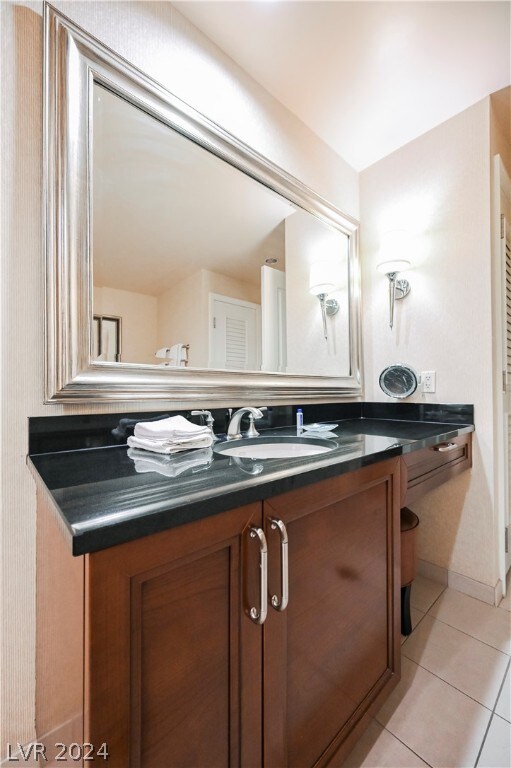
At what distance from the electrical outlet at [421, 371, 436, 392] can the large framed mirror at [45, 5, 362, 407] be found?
1.55ft

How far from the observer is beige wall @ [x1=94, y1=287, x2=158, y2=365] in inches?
40.9

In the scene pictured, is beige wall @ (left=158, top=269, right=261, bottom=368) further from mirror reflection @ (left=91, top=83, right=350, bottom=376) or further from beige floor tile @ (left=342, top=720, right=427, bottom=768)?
beige floor tile @ (left=342, top=720, right=427, bottom=768)

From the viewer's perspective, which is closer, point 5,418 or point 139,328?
point 5,418

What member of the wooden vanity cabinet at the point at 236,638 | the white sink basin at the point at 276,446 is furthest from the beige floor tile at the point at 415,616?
the white sink basin at the point at 276,446

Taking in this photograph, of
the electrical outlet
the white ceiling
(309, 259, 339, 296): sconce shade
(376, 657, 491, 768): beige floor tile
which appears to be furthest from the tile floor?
the white ceiling

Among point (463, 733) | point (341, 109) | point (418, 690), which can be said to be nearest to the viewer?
point (463, 733)

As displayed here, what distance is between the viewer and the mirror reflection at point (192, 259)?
105 cm

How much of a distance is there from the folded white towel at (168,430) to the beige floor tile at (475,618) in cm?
144

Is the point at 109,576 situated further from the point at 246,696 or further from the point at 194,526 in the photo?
the point at 246,696

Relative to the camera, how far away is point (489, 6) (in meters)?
1.19

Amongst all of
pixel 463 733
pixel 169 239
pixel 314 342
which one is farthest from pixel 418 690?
pixel 169 239

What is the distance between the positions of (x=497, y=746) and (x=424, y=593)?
74 centimetres

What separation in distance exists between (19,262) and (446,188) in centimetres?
197

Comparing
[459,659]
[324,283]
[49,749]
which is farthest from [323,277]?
[49,749]
